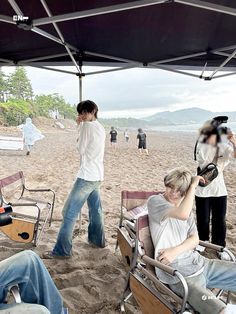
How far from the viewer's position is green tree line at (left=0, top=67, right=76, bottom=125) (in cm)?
964

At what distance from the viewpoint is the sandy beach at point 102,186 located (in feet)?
7.04

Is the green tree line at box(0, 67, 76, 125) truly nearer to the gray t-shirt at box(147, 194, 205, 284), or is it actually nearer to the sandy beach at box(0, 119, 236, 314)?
the sandy beach at box(0, 119, 236, 314)

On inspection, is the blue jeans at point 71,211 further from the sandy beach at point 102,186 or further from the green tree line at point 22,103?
the green tree line at point 22,103

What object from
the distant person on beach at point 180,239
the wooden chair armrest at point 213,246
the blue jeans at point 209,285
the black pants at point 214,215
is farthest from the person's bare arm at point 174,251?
the black pants at point 214,215

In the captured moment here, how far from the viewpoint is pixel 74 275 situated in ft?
7.65

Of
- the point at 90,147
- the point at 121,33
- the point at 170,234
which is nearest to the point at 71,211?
the point at 90,147

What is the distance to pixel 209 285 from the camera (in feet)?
5.89

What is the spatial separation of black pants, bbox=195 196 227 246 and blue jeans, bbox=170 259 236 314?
837mm

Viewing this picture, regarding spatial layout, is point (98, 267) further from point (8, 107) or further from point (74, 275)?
point (8, 107)

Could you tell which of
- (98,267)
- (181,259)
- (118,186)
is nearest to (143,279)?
(181,259)

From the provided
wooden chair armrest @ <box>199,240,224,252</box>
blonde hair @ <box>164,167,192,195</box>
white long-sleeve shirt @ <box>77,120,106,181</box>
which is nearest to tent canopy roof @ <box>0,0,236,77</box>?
white long-sleeve shirt @ <box>77,120,106,181</box>

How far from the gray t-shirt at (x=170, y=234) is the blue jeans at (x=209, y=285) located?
0.20 feet

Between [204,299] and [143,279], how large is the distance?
359 millimetres

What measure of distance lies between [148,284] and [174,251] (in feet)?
0.74
